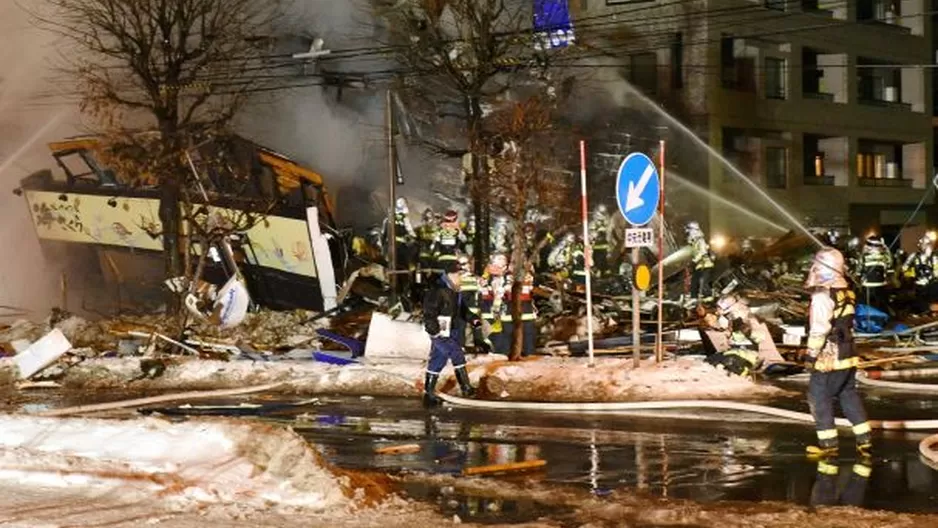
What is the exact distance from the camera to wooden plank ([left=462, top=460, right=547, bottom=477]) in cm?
847

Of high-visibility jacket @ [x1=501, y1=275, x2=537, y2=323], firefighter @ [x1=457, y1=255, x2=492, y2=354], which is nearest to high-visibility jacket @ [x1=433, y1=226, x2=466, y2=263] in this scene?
firefighter @ [x1=457, y1=255, x2=492, y2=354]

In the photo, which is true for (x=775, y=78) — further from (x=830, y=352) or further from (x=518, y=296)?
(x=830, y=352)

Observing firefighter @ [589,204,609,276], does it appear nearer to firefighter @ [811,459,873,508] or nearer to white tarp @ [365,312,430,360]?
white tarp @ [365,312,430,360]

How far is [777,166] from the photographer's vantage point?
33.9m

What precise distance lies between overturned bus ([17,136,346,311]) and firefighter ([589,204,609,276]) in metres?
5.66

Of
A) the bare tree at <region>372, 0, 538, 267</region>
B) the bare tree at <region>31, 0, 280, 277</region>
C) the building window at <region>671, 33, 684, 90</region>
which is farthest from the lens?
the building window at <region>671, 33, 684, 90</region>

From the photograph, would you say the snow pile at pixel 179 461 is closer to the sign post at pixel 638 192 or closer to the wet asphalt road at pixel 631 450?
the wet asphalt road at pixel 631 450

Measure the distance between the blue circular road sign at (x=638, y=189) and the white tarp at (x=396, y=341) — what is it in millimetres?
4694

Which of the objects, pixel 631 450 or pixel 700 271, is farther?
pixel 700 271

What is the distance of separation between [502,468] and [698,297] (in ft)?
45.1

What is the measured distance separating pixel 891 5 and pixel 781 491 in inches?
1349

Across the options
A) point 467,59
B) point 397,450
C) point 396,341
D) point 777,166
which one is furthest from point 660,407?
point 777,166

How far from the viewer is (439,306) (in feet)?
41.8

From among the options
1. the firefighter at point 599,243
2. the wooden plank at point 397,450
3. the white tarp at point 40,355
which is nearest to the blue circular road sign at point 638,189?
the wooden plank at point 397,450
